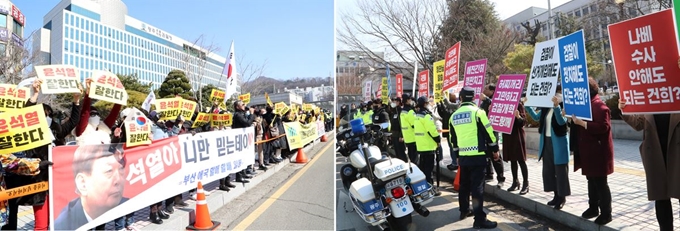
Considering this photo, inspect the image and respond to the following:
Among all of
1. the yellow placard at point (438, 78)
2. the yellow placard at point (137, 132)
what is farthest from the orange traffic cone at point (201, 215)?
the yellow placard at point (438, 78)

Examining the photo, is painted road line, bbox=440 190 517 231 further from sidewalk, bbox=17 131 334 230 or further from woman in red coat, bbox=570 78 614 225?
sidewalk, bbox=17 131 334 230

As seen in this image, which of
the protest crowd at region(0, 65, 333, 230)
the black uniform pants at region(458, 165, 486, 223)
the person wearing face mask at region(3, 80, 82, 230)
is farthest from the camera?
the black uniform pants at region(458, 165, 486, 223)

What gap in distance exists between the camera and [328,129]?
109 ft

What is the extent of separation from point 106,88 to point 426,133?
180 inches

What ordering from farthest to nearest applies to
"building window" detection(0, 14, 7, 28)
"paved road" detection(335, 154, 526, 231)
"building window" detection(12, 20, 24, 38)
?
"building window" detection(12, 20, 24, 38) → "building window" detection(0, 14, 7, 28) → "paved road" detection(335, 154, 526, 231)

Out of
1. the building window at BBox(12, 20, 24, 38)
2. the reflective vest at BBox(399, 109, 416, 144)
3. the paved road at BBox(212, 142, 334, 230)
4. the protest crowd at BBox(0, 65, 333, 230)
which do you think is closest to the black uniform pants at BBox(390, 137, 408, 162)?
the reflective vest at BBox(399, 109, 416, 144)

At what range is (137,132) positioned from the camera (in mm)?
5059

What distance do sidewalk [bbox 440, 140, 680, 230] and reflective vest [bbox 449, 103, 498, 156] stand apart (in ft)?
3.82

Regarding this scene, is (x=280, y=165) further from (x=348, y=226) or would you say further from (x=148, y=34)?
(x=148, y=34)

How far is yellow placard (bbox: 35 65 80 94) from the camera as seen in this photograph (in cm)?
391

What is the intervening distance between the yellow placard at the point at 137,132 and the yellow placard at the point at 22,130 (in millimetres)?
1097

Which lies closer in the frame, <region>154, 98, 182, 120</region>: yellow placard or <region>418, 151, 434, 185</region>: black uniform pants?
<region>154, 98, 182, 120</region>: yellow placard

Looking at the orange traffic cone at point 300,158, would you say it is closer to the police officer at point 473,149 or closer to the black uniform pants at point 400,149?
the black uniform pants at point 400,149

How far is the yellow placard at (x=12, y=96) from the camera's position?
3877 mm
